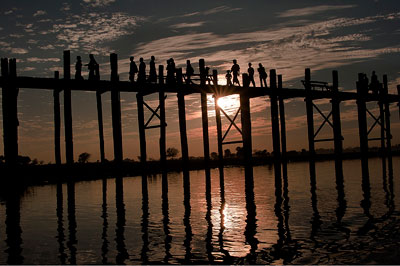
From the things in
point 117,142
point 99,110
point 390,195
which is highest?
point 99,110

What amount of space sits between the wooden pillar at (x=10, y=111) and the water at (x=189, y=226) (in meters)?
1.49

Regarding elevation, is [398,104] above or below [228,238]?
above

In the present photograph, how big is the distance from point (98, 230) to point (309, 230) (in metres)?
3.74

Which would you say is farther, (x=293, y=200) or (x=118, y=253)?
(x=293, y=200)

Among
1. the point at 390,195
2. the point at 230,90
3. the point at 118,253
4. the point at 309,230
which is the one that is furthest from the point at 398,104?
the point at 118,253

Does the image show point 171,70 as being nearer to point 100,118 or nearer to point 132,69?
point 132,69

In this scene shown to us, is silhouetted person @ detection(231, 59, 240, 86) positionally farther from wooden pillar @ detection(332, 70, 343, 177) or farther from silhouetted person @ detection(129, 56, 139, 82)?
wooden pillar @ detection(332, 70, 343, 177)

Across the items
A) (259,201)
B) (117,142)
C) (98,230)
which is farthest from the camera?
(117,142)

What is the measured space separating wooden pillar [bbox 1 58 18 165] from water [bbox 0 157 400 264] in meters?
1.49

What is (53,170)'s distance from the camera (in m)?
23.3

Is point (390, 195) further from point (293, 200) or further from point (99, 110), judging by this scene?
point (99, 110)

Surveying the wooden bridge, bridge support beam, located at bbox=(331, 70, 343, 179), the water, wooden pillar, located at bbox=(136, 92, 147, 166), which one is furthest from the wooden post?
bridge support beam, located at bbox=(331, 70, 343, 179)

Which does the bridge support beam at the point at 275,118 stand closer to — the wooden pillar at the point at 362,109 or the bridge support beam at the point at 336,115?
the bridge support beam at the point at 336,115

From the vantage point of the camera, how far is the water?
6277 millimetres
